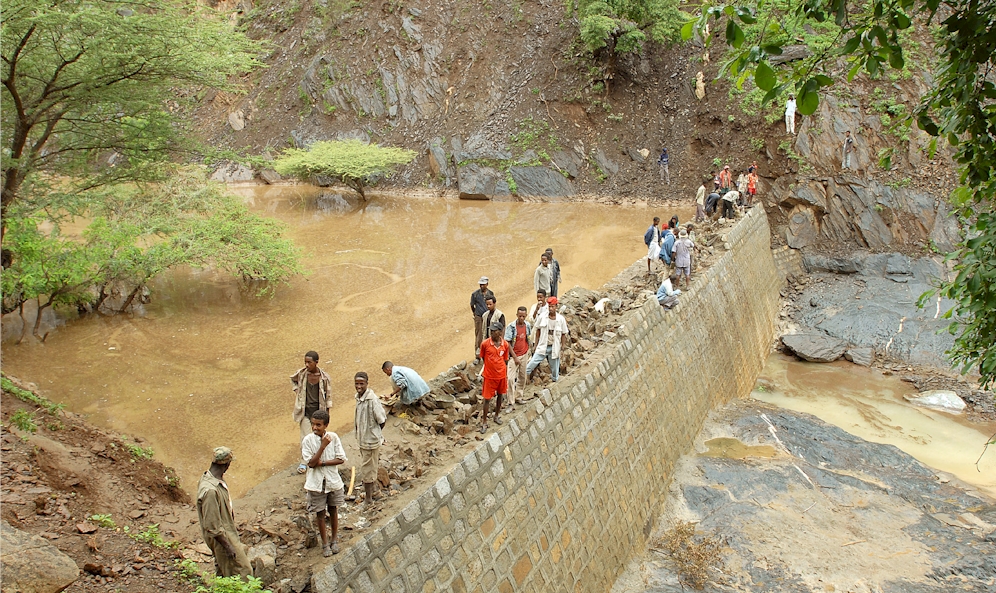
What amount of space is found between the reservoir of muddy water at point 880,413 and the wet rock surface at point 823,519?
1369 mm

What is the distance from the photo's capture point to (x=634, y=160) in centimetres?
2906

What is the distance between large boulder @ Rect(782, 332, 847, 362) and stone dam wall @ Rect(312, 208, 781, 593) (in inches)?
191

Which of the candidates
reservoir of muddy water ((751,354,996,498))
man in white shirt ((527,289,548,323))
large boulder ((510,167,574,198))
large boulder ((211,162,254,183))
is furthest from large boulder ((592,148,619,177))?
man in white shirt ((527,289,548,323))

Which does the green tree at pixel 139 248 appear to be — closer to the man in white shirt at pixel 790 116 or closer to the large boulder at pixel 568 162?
the large boulder at pixel 568 162

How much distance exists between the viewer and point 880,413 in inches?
565

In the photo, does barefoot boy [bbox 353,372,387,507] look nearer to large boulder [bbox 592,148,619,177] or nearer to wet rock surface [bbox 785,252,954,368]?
wet rock surface [bbox 785,252,954,368]

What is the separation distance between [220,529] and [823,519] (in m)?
8.78

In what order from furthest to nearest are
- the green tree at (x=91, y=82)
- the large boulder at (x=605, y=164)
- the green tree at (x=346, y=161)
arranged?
the large boulder at (x=605, y=164), the green tree at (x=346, y=161), the green tree at (x=91, y=82)

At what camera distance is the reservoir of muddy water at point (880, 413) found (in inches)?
493

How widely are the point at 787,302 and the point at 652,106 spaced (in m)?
13.9

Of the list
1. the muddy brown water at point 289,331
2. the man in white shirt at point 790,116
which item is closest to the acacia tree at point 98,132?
the muddy brown water at point 289,331

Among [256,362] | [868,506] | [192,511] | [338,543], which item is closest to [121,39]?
[256,362]

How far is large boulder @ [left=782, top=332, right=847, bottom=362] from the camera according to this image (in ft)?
55.2

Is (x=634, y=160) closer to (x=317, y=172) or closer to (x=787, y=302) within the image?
(x=787, y=302)
